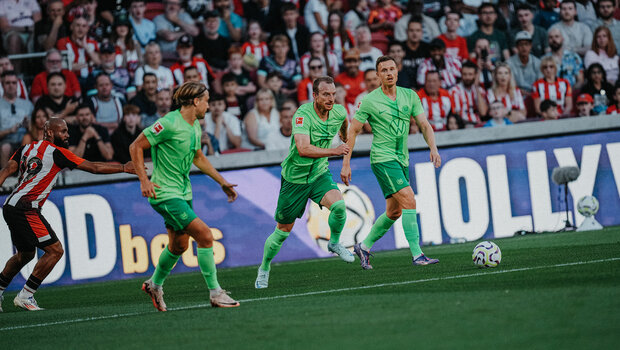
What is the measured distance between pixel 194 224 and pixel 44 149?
2.88m

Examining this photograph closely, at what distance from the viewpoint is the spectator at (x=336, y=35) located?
59.8 ft

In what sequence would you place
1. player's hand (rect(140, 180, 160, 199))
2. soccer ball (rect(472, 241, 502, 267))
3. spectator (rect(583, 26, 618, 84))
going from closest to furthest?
player's hand (rect(140, 180, 160, 199)) < soccer ball (rect(472, 241, 502, 267)) < spectator (rect(583, 26, 618, 84))

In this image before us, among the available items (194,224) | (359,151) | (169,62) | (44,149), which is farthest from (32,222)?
(169,62)

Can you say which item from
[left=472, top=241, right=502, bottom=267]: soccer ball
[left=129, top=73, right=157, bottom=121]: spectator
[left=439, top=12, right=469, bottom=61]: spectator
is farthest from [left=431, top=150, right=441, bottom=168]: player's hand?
[left=439, top=12, right=469, bottom=61]: spectator

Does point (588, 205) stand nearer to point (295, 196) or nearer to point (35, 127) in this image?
point (295, 196)

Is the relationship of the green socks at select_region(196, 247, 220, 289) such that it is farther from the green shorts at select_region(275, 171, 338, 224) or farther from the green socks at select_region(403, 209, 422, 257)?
the green socks at select_region(403, 209, 422, 257)

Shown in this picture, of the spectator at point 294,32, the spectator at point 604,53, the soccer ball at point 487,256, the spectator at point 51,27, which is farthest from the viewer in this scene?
the spectator at point 604,53

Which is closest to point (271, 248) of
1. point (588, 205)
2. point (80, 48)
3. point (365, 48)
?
point (588, 205)

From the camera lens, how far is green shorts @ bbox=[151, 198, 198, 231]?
28.4 feet

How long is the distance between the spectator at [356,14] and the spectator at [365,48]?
827 mm

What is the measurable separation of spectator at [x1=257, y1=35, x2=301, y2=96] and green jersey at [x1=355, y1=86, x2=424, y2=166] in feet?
19.9

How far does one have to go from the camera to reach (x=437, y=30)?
62.1ft

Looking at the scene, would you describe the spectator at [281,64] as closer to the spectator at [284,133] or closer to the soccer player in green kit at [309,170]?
the spectator at [284,133]

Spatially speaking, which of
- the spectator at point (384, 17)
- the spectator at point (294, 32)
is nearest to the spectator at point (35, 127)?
the spectator at point (294, 32)
